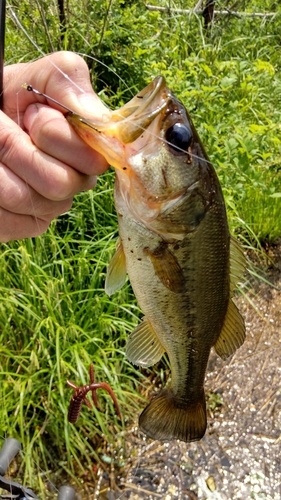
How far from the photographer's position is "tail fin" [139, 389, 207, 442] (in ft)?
5.43

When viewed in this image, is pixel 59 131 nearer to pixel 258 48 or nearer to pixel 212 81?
pixel 212 81

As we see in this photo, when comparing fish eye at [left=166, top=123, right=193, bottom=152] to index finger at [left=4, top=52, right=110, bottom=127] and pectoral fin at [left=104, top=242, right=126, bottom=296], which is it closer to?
index finger at [left=4, top=52, right=110, bottom=127]

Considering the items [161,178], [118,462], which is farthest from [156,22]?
[118,462]

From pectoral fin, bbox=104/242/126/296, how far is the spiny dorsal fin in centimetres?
37

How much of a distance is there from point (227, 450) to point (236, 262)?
66.5 inches

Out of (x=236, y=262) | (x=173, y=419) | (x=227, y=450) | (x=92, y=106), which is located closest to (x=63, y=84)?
(x=92, y=106)

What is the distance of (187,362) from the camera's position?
1639 mm

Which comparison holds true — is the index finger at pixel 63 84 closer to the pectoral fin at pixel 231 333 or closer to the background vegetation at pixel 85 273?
the background vegetation at pixel 85 273

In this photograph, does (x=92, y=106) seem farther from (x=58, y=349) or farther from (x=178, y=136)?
(x=58, y=349)

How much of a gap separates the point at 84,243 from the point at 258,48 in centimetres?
376

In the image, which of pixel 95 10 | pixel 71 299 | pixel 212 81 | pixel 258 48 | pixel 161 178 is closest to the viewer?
pixel 161 178

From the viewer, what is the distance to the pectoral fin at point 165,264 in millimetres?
1316

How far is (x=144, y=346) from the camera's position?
1.57m

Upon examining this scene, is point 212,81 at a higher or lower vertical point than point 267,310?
higher
